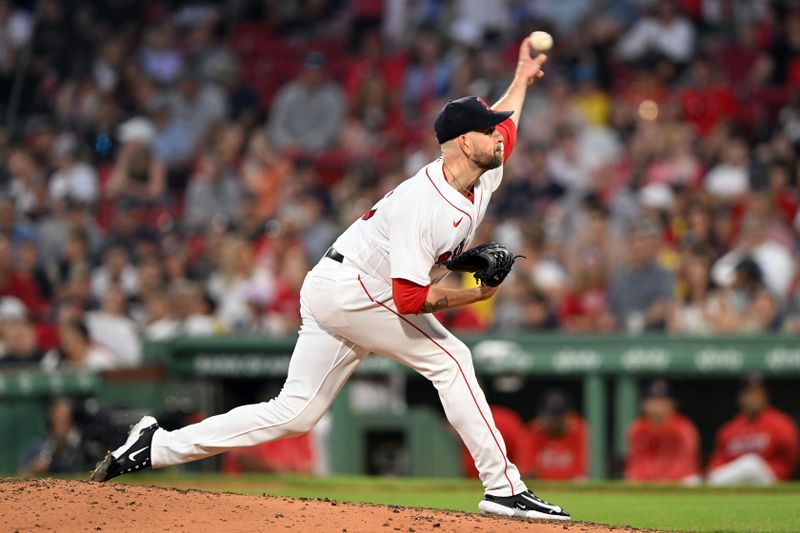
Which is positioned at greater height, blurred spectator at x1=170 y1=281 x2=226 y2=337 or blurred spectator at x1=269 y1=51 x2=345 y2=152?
blurred spectator at x1=269 y1=51 x2=345 y2=152

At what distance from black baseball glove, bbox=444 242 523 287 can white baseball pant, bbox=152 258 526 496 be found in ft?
1.15

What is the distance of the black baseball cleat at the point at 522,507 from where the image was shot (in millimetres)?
5387

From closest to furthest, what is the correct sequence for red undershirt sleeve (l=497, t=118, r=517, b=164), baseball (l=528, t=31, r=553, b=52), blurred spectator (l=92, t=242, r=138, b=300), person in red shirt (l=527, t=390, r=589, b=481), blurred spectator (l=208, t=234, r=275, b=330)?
red undershirt sleeve (l=497, t=118, r=517, b=164) < baseball (l=528, t=31, r=553, b=52) < person in red shirt (l=527, t=390, r=589, b=481) < blurred spectator (l=208, t=234, r=275, b=330) < blurred spectator (l=92, t=242, r=138, b=300)

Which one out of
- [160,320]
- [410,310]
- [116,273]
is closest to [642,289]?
[160,320]

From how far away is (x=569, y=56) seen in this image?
42.6 ft

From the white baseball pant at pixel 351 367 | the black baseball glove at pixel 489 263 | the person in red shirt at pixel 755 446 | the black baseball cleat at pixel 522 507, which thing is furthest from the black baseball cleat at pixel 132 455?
the person in red shirt at pixel 755 446

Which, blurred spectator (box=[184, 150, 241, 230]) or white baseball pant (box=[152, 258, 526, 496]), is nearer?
white baseball pant (box=[152, 258, 526, 496])

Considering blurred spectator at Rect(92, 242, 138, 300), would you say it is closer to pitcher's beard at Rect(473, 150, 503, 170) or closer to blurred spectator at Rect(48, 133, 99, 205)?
blurred spectator at Rect(48, 133, 99, 205)

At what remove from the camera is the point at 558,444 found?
31.7 feet

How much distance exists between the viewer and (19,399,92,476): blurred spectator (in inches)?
391

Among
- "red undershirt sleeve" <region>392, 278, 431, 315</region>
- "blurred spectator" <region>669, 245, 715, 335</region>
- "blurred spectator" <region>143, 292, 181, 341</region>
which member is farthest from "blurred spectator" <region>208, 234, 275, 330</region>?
"red undershirt sleeve" <region>392, 278, 431, 315</region>

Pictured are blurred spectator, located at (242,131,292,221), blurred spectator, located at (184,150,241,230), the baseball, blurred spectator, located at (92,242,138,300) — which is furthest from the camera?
blurred spectator, located at (184,150,241,230)

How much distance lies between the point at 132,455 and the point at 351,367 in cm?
101

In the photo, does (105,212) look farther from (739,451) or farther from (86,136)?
(739,451)
